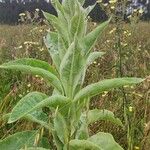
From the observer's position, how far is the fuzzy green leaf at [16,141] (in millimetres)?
2600

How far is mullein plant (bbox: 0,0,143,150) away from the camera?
239 cm

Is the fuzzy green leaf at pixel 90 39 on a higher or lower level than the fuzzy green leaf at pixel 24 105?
higher

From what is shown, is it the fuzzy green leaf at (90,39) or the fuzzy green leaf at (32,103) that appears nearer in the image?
the fuzzy green leaf at (32,103)

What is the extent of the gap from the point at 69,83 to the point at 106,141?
0.32 m

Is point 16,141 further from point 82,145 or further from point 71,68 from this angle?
point 71,68

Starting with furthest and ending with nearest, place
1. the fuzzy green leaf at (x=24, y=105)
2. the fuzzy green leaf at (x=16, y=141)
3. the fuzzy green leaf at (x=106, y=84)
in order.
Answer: the fuzzy green leaf at (x=16, y=141), the fuzzy green leaf at (x=106, y=84), the fuzzy green leaf at (x=24, y=105)

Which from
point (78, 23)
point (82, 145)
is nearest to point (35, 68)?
point (78, 23)

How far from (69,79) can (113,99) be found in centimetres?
221

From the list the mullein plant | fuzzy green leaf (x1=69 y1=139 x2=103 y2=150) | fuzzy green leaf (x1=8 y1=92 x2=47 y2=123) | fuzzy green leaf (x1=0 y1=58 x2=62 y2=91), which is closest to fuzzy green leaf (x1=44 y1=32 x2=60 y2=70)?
the mullein plant

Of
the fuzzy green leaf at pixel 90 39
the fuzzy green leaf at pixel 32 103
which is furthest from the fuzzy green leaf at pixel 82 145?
the fuzzy green leaf at pixel 90 39

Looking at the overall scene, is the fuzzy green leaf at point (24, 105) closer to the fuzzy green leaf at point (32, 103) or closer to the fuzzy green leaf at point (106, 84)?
the fuzzy green leaf at point (32, 103)

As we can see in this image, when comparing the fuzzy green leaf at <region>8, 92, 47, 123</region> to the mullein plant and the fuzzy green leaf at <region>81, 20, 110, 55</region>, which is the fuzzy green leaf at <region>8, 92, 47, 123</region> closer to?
the mullein plant

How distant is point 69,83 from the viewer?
2.52m

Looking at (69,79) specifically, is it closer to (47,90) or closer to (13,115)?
(13,115)
